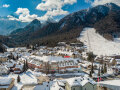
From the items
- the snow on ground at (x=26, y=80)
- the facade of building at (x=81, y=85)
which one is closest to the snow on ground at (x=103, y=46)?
the snow on ground at (x=26, y=80)

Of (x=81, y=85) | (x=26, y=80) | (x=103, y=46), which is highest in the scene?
(x=103, y=46)

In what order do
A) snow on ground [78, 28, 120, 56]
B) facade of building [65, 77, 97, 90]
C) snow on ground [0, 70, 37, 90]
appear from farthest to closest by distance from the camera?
snow on ground [78, 28, 120, 56]
snow on ground [0, 70, 37, 90]
facade of building [65, 77, 97, 90]

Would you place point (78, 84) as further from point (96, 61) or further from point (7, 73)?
point (96, 61)

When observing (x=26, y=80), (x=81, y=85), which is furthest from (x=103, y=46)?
(x=81, y=85)

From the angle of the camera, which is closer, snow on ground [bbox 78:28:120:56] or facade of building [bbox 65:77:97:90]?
facade of building [bbox 65:77:97:90]

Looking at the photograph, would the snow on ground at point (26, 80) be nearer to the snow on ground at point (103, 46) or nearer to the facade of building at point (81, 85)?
the facade of building at point (81, 85)

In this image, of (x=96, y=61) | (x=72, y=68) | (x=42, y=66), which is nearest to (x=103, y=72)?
(x=72, y=68)

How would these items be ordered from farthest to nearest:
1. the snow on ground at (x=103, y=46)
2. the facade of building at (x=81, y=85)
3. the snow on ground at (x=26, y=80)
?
the snow on ground at (x=103, y=46) → the snow on ground at (x=26, y=80) → the facade of building at (x=81, y=85)

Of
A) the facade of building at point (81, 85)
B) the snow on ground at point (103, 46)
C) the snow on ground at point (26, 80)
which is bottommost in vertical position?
the snow on ground at point (26, 80)

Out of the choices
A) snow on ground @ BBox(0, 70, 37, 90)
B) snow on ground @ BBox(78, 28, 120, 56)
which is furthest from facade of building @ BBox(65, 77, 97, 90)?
snow on ground @ BBox(78, 28, 120, 56)

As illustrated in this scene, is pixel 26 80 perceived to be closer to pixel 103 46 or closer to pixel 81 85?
pixel 81 85

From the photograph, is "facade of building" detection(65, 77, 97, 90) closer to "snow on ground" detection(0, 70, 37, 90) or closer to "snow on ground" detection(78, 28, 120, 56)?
"snow on ground" detection(0, 70, 37, 90)
